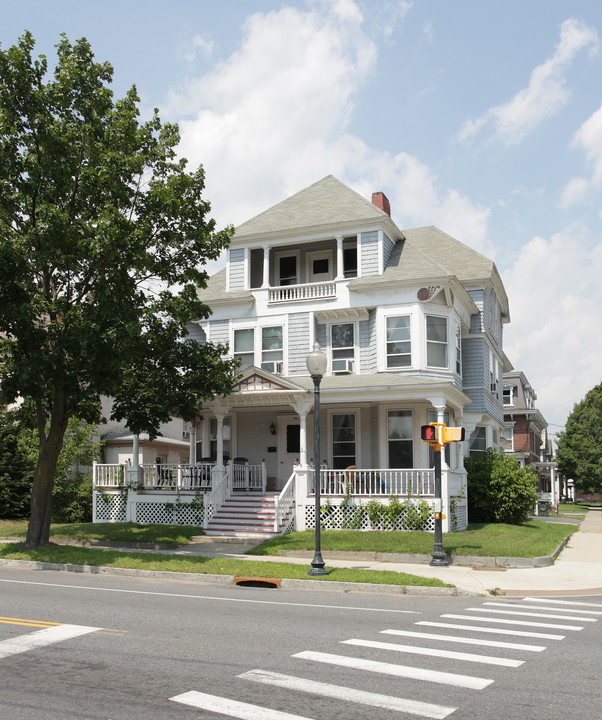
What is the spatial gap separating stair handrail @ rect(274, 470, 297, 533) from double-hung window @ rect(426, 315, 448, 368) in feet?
19.3

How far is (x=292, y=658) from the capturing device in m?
7.13

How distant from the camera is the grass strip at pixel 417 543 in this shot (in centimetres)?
1672

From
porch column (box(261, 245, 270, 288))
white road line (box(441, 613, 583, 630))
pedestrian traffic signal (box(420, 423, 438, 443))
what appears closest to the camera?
white road line (box(441, 613, 583, 630))

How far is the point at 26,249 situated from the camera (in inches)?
616

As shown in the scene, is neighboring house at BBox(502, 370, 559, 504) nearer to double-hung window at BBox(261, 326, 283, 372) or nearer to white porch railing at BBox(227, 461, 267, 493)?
double-hung window at BBox(261, 326, 283, 372)

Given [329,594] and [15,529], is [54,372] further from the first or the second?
[15,529]

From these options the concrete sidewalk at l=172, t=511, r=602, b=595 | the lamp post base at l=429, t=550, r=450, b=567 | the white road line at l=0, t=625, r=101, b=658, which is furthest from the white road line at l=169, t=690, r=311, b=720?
the lamp post base at l=429, t=550, r=450, b=567

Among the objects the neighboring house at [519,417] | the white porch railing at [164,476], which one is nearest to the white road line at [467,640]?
the white porch railing at [164,476]

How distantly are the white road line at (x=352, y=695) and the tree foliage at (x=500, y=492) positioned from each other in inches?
753

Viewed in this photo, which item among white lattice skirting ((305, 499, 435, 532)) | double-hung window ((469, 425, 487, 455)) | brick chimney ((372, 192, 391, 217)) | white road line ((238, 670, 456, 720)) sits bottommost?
white road line ((238, 670, 456, 720))

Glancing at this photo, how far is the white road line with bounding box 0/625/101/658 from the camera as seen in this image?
738 centimetres

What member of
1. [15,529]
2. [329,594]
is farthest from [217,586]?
[15,529]

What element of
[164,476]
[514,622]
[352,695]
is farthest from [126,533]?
[352,695]

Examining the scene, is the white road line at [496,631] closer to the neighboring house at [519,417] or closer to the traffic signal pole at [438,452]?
the traffic signal pole at [438,452]
